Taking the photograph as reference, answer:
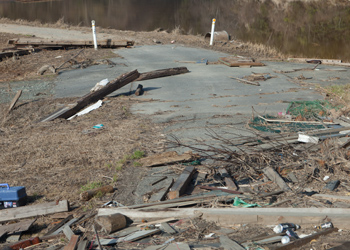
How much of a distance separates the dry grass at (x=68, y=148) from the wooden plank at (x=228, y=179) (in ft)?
5.12

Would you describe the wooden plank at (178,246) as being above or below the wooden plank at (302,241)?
below

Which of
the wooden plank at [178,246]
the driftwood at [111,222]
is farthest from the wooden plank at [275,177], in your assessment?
the driftwood at [111,222]

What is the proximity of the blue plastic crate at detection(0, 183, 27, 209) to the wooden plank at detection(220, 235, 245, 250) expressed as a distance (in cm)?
330

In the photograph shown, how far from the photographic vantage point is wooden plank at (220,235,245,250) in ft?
16.0

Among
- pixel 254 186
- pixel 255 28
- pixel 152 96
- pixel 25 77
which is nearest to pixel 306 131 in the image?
pixel 254 186

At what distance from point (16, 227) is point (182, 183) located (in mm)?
2529

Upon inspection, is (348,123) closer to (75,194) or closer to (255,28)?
(75,194)

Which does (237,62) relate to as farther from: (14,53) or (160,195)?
(160,195)

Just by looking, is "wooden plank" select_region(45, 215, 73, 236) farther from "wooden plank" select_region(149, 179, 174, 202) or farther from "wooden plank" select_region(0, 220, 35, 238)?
"wooden plank" select_region(149, 179, 174, 202)

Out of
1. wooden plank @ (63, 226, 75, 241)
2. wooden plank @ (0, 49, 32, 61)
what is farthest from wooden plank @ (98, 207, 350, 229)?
wooden plank @ (0, 49, 32, 61)

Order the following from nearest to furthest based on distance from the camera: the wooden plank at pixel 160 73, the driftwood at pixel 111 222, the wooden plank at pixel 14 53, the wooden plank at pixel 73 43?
1. the driftwood at pixel 111 222
2. the wooden plank at pixel 160 73
3. the wooden plank at pixel 14 53
4. the wooden plank at pixel 73 43

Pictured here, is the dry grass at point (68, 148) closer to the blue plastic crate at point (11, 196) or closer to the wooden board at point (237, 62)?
the blue plastic crate at point (11, 196)

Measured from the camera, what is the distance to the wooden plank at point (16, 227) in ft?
18.6

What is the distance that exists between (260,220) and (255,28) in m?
30.1
